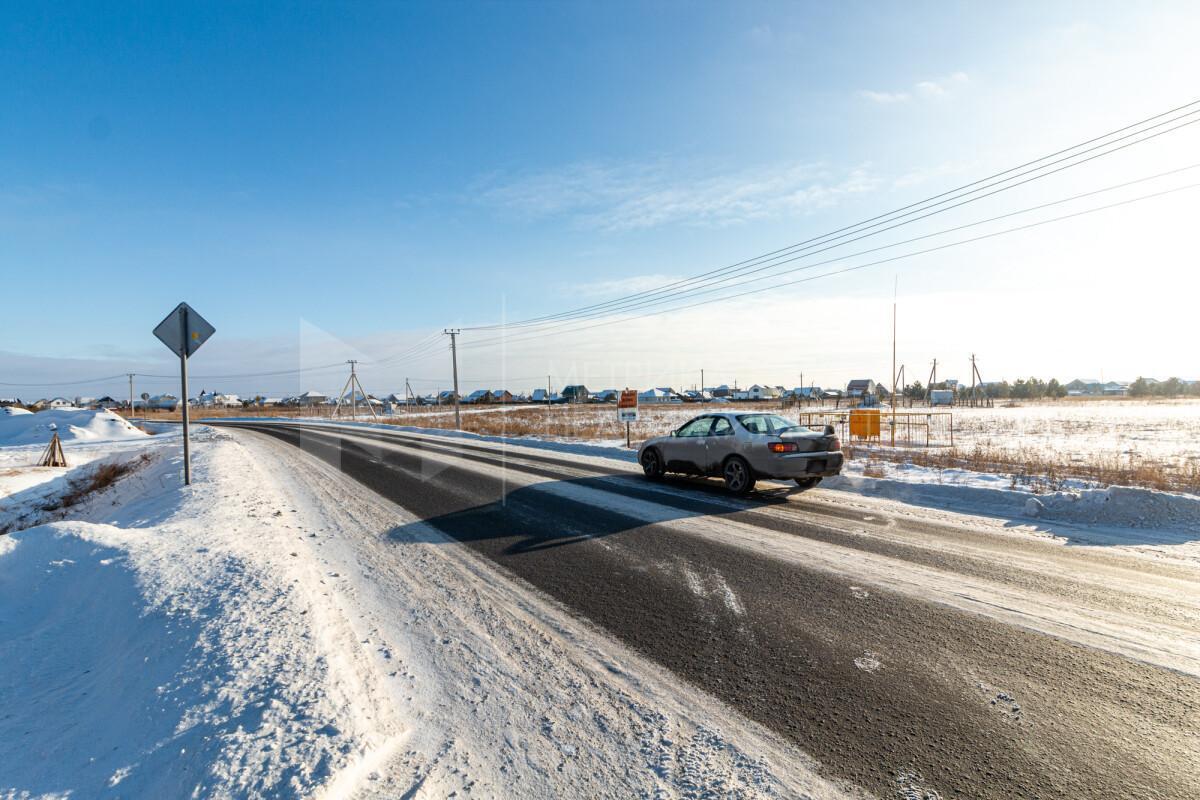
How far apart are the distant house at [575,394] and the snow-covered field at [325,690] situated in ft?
351

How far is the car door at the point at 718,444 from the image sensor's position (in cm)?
1073

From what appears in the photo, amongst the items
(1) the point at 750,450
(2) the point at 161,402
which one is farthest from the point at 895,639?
(2) the point at 161,402

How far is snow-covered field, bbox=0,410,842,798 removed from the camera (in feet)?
8.55

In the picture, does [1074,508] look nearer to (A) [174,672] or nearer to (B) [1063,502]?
(B) [1063,502]

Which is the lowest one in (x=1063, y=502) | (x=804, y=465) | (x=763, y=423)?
(x=1063, y=502)

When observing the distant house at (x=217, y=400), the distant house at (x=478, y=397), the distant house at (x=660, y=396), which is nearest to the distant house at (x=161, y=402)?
the distant house at (x=217, y=400)

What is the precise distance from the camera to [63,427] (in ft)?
105

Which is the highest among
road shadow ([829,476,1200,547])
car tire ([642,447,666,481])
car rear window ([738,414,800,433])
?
car rear window ([738,414,800,433])

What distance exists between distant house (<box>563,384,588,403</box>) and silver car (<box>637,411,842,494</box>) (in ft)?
331

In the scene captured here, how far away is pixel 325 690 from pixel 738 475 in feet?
27.4

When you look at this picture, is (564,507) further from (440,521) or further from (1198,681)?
(1198,681)

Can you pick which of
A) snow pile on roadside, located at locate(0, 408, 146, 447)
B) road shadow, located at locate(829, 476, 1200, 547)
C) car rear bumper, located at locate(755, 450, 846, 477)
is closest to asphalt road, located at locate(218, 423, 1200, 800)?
road shadow, located at locate(829, 476, 1200, 547)

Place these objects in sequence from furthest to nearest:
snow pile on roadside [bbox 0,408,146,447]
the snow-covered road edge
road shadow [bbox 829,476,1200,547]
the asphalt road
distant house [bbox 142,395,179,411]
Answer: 1. distant house [bbox 142,395,179,411]
2. snow pile on roadside [bbox 0,408,146,447]
3. road shadow [bbox 829,476,1200,547]
4. the snow-covered road edge
5. the asphalt road

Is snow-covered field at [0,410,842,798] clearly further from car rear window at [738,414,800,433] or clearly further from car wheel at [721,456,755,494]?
car rear window at [738,414,800,433]
